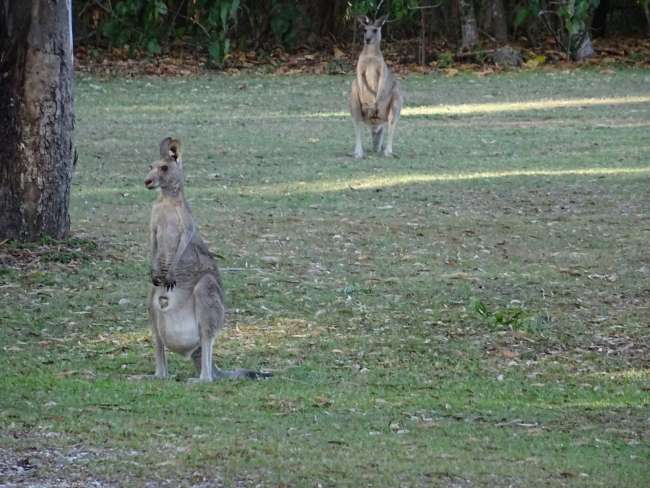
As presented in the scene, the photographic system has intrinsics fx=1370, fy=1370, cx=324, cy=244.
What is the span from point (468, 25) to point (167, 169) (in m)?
19.8

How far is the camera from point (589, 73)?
24.4 metres

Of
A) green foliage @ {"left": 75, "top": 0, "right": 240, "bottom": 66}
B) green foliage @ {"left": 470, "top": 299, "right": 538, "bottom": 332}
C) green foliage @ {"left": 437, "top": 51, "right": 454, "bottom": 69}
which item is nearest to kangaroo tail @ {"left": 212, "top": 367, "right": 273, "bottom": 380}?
green foliage @ {"left": 470, "top": 299, "right": 538, "bottom": 332}

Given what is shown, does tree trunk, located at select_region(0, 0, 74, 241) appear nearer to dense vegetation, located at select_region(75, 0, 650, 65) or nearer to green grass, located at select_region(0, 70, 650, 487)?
green grass, located at select_region(0, 70, 650, 487)

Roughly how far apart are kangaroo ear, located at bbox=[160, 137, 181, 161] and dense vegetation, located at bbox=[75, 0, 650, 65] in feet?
58.7

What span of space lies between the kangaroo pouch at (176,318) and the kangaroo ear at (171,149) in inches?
27.9

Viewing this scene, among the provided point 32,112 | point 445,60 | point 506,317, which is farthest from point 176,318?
point 445,60

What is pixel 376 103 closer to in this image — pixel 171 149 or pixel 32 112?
pixel 32 112

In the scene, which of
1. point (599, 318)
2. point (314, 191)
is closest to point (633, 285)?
point (599, 318)

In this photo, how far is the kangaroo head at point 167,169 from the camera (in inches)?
271

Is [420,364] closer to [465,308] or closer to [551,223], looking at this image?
[465,308]

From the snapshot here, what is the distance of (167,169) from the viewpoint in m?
6.92

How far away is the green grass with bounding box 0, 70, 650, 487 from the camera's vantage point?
5.43 metres

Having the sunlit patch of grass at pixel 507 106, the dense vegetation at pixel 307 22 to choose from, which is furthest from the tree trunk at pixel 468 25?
the sunlit patch of grass at pixel 507 106

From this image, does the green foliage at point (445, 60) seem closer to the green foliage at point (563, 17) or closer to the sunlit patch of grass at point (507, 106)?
the green foliage at point (563, 17)
